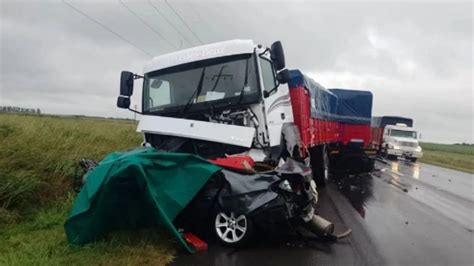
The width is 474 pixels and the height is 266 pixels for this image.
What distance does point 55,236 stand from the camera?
5.89m

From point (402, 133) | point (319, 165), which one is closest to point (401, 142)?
point (402, 133)

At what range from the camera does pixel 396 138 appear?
33.8 m

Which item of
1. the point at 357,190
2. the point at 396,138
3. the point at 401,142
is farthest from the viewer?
the point at 396,138

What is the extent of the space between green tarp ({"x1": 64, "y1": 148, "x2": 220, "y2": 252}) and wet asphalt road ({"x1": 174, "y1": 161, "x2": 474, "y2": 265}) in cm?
70

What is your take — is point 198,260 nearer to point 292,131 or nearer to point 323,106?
point 292,131

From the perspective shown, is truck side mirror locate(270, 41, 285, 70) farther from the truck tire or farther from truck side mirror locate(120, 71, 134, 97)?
the truck tire

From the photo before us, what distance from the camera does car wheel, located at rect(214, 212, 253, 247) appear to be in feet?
18.1

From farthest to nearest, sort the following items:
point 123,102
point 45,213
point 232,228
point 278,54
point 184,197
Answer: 1. point 123,102
2. point 45,213
3. point 278,54
4. point 232,228
5. point 184,197

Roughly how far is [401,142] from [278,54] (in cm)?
2930

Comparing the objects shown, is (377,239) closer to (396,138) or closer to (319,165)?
(319,165)

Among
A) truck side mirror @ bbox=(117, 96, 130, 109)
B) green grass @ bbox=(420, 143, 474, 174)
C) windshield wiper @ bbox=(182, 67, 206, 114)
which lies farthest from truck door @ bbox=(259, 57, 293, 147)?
green grass @ bbox=(420, 143, 474, 174)

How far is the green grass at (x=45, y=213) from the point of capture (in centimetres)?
500

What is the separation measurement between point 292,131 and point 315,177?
5.35 m

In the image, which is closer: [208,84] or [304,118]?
[208,84]
